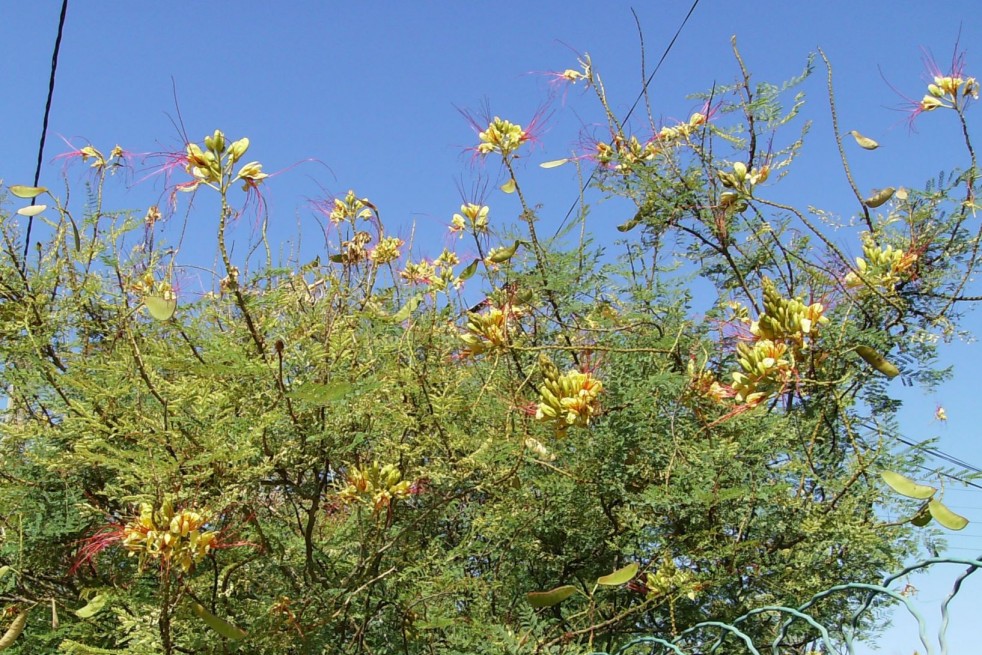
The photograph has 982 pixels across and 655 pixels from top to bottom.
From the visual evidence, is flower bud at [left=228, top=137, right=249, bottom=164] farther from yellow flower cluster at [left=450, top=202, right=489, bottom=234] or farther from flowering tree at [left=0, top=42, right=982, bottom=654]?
yellow flower cluster at [left=450, top=202, right=489, bottom=234]

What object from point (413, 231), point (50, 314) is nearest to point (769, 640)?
point (413, 231)

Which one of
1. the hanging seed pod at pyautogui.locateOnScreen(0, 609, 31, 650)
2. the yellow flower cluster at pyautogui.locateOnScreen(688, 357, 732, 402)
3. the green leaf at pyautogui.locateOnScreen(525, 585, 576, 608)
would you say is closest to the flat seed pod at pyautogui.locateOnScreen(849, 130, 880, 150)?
the yellow flower cluster at pyautogui.locateOnScreen(688, 357, 732, 402)

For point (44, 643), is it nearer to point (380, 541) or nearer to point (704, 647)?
point (380, 541)

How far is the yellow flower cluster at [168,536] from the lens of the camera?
5.25ft

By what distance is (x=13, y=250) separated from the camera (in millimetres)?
2438

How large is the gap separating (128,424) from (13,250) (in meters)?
0.99

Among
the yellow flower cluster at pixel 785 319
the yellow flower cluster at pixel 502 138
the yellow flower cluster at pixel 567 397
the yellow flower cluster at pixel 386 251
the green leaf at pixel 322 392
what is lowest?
the green leaf at pixel 322 392

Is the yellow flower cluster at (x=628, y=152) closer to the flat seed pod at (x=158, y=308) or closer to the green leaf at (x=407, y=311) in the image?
the green leaf at (x=407, y=311)

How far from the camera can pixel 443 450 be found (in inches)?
85.7

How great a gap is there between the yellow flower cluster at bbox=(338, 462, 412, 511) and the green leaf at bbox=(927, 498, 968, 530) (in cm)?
110

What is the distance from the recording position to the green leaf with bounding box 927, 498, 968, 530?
1.47m

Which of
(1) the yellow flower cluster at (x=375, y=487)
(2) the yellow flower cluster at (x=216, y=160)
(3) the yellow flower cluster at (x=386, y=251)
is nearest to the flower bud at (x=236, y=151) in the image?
(2) the yellow flower cluster at (x=216, y=160)

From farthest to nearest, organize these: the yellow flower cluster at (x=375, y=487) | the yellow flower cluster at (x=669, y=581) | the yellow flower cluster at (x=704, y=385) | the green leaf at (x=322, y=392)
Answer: the yellow flower cluster at (x=704, y=385)
the yellow flower cluster at (x=669, y=581)
the yellow flower cluster at (x=375, y=487)
the green leaf at (x=322, y=392)

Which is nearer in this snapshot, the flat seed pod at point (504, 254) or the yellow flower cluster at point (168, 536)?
the yellow flower cluster at point (168, 536)
